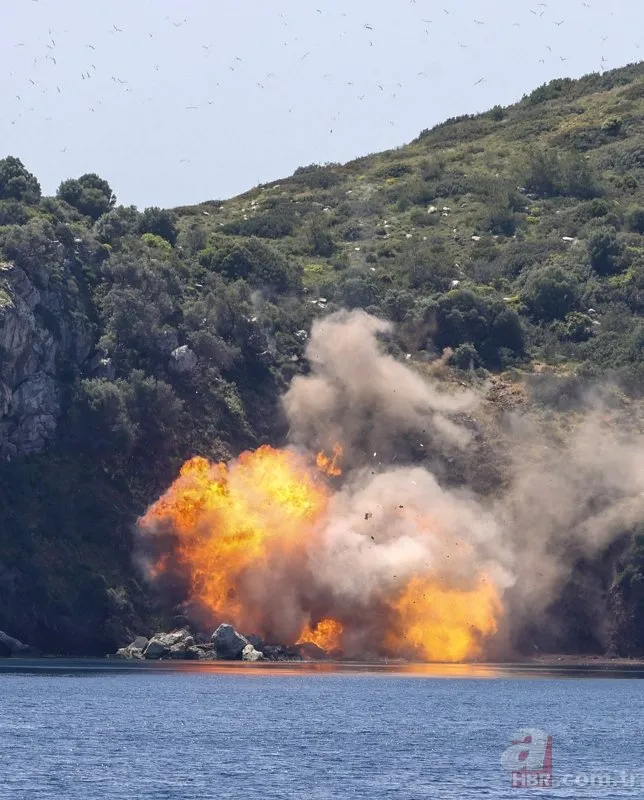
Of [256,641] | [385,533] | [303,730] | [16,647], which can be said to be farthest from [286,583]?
[303,730]

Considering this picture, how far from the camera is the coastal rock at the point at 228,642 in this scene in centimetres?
15075

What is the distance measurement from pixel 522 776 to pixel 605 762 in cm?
782

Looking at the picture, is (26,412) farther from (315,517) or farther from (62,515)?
(315,517)

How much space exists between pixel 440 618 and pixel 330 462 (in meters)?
23.4

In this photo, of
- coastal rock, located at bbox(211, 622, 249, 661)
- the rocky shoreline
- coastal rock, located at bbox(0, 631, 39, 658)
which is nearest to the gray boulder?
the rocky shoreline

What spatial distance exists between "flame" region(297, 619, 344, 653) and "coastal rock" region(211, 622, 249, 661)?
6464 millimetres

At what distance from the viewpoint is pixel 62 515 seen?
161875mm

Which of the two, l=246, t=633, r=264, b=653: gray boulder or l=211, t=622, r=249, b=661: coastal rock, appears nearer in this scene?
l=211, t=622, r=249, b=661: coastal rock

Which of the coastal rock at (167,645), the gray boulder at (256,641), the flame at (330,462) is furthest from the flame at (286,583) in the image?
the flame at (330,462)

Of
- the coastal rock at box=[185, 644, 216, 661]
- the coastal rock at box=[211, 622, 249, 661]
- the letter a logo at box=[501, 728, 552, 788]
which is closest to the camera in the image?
the letter a logo at box=[501, 728, 552, 788]

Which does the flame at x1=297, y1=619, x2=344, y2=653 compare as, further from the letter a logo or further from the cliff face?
the letter a logo

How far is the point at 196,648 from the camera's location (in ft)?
507

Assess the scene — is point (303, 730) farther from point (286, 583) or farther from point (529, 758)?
point (286, 583)

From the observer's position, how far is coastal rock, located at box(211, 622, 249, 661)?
151 meters
